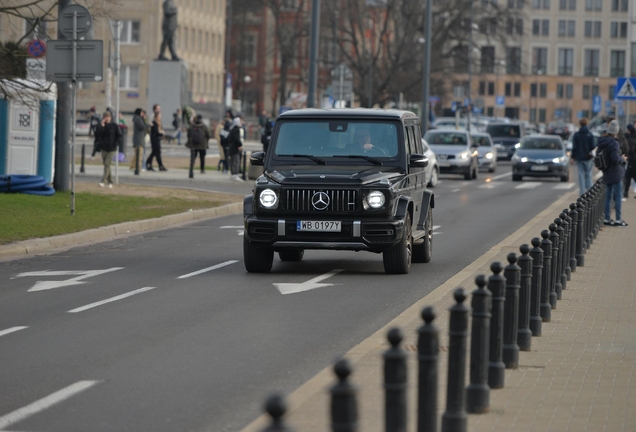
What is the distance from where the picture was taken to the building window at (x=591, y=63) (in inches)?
Answer: 6644

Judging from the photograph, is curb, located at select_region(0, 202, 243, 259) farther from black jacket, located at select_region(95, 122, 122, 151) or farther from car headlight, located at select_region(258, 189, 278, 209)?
black jacket, located at select_region(95, 122, 122, 151)

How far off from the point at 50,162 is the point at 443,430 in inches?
932

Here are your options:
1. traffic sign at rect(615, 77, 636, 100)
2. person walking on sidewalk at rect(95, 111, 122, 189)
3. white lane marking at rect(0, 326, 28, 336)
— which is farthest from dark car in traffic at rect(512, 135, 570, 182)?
white lane marking at rect(0, 326, 28, 336)

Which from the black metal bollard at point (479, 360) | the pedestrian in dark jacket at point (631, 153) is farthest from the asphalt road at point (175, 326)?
the pedestrian in dark jacket at point (631, 153)

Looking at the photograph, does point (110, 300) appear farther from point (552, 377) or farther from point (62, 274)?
point (552, 377)

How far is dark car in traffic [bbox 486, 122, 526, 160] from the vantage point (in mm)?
68438

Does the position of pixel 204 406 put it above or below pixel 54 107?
below

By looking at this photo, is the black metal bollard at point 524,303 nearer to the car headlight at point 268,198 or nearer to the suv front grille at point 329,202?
the suv front grille at point 329,202

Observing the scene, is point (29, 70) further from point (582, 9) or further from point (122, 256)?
point (582, 9)

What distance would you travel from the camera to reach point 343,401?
4422mm

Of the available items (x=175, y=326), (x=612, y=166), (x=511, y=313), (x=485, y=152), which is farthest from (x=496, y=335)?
(x=485, y=152)

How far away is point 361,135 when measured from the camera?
1595cm

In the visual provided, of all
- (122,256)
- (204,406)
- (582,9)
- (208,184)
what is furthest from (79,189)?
(582,9)

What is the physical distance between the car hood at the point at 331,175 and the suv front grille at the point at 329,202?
9cm
